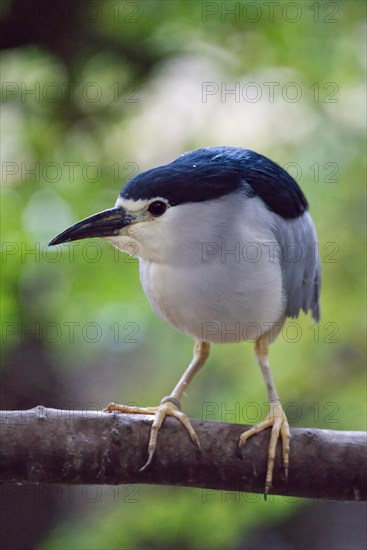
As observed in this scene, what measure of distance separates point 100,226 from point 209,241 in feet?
0.62

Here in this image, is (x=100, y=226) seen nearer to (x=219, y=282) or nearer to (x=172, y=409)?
(x=219, y=282)

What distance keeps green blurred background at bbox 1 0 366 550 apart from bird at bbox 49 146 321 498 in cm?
86

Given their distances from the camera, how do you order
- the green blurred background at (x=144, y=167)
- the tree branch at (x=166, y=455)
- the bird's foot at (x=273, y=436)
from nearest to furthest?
the tree branch at (x=166, y=455), the bird's foot at (x=273, y=436), the green blurred background at (x=144, y=167)

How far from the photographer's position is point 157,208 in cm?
123

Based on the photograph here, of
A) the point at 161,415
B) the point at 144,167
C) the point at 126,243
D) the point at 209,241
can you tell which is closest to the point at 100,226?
the point at 126,243

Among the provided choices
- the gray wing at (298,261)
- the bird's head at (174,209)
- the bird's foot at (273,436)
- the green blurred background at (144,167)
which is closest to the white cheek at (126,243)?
the bird's head at (174,209)

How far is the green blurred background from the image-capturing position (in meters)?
2.24

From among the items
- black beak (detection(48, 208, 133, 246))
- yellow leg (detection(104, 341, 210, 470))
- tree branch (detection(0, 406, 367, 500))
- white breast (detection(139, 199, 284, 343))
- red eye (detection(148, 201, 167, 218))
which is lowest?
tree branch (detection(0, 406, 367, 500))

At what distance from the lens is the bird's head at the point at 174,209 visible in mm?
1212

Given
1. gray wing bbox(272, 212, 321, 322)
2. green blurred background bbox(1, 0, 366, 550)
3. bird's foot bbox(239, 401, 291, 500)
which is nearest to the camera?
bird's foot bbox(239, 401, 291, 500)

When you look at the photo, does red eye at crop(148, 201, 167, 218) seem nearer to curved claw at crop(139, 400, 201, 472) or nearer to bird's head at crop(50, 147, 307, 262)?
bird's head at crop(50, 147, 307, 262)

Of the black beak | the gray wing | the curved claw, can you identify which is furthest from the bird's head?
the curved claw

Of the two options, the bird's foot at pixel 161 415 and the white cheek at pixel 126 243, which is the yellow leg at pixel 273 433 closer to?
the bird's foot at pixel 161 415

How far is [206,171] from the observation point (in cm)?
125
